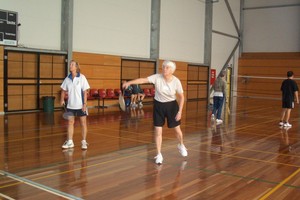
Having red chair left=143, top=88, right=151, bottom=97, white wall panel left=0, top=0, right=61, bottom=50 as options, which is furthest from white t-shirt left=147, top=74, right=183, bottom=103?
red chair left=143, top=88, right=151, bottom=97

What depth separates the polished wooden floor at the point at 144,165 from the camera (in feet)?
15.5

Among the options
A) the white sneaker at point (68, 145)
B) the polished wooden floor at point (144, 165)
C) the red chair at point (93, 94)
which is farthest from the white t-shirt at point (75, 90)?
the red chair at point (93, 94)

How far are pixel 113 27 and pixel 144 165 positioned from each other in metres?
12.5

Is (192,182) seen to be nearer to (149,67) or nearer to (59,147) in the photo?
(59,147)

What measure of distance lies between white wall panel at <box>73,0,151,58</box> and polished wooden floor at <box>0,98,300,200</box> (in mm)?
6785

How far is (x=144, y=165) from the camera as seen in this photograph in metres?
6.13

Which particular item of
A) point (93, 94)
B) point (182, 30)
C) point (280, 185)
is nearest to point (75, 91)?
point (280, 185)

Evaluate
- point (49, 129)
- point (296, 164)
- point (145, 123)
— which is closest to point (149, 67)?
point (145, 123)

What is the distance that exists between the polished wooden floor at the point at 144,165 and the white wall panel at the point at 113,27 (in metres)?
6.79

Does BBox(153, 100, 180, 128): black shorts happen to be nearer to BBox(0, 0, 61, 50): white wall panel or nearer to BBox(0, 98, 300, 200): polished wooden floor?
BBox(0, 98, 300, 200): polished wooden floor

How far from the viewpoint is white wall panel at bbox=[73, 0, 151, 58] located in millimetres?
15938

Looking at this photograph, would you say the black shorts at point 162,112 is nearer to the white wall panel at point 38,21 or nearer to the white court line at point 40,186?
the white court line at point 40,186

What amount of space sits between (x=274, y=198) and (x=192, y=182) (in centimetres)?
117

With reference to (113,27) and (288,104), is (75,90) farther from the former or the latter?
(113,27)
